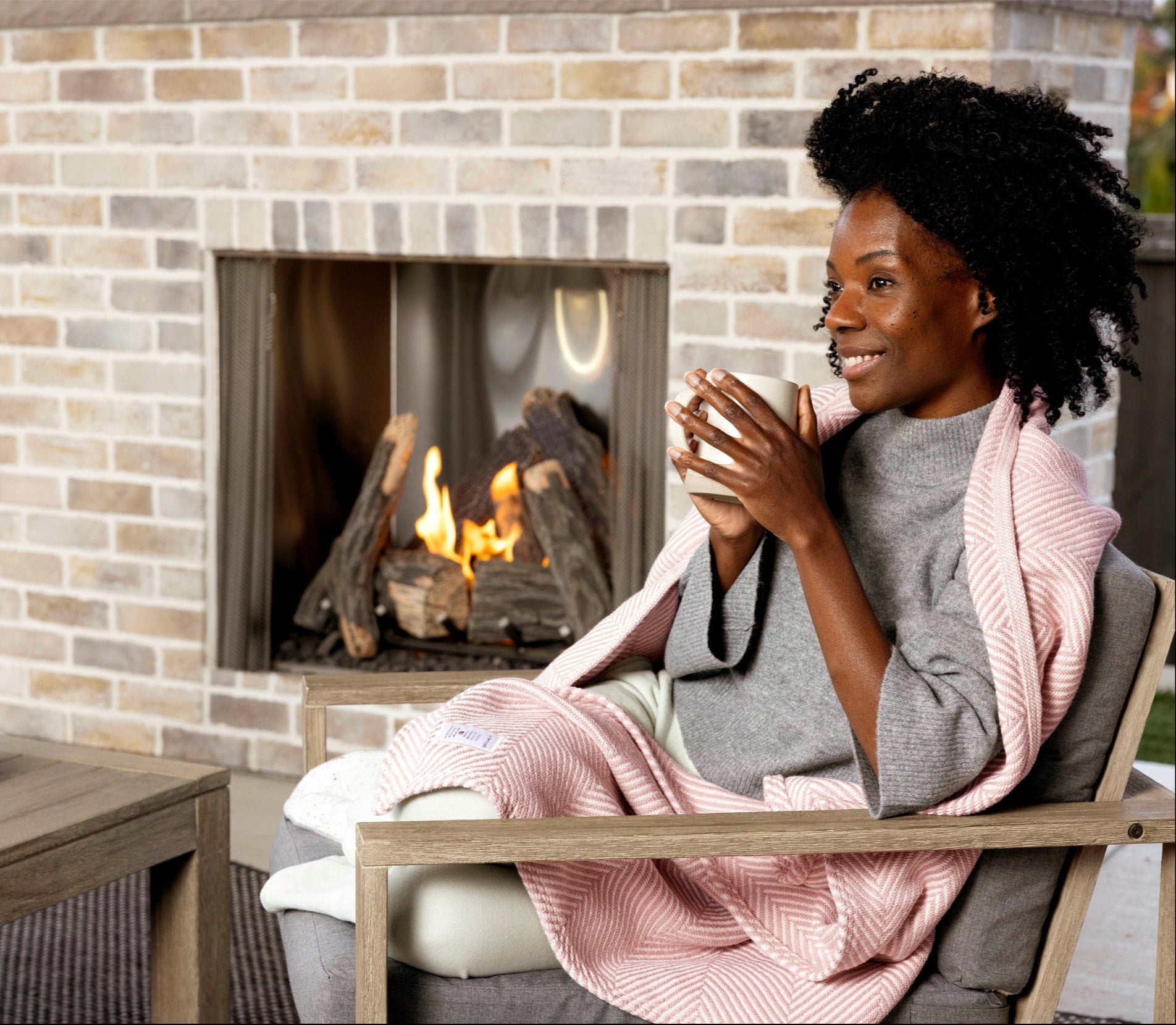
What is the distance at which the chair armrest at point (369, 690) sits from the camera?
6.58ft

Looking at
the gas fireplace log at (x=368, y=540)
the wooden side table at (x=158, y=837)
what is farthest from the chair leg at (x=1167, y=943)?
the gas fireplace log at (x=368, y=540)

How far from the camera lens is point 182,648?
11.5 ft

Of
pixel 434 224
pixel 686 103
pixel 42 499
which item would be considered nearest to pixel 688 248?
pixel 686 103

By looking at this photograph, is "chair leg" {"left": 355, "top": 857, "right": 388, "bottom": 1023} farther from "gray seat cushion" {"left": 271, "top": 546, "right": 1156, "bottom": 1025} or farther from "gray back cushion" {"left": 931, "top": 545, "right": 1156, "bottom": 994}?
"gray back cushion" {"left": 931, "top": 545, "right": 1156, "bottom": 994}

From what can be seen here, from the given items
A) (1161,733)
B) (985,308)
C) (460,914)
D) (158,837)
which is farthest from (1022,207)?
(1161,733)

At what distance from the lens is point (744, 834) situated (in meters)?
1.48

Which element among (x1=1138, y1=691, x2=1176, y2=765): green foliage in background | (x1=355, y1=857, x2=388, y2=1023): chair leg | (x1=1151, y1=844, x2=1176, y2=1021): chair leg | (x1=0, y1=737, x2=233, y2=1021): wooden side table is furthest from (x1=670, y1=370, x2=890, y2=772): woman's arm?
(x1=1138, y1=691, x2=1176, y2=765): green foliage in background

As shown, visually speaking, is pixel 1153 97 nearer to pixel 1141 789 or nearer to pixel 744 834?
pixel 1141 789

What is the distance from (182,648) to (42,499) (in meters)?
0.48

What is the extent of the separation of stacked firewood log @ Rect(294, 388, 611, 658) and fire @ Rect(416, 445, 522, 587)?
0.01m

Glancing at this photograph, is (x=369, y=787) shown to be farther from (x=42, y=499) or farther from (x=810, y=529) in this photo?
(x=42, y=499)

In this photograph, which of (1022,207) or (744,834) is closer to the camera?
(744,834)

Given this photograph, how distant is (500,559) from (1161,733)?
1.88 metres

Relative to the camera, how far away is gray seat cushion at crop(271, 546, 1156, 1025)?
5.21 ft
